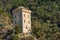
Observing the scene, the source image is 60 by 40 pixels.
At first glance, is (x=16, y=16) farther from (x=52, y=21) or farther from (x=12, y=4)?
(x=12, y=4)

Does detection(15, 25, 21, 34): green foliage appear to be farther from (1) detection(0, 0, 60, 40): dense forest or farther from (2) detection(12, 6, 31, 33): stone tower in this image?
(1) detection(0, 0, 60, 40): dense forest

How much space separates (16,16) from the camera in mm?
42062

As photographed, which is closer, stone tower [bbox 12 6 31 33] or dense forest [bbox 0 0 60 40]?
stone tower [bbox 12 6 31 33]

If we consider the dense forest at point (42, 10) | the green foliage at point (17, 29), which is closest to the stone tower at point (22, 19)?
the green foliage at point (17, 29)

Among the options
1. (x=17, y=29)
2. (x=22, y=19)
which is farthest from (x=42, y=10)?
(x=17, y=29)

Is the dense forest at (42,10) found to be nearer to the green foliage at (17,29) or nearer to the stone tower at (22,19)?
the stone tower at (22,19)

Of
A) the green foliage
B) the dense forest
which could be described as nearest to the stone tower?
the green foliage

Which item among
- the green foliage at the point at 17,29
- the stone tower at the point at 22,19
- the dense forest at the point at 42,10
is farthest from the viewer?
the dense forest at the point at 42,10

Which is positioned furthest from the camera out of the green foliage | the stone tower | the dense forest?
the dense forest

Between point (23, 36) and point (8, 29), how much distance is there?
4.19 meters

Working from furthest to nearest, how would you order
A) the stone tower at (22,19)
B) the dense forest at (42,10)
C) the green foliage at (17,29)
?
the dense forest at (42,10)
the stone tower at (22,19)
the green foliage at (17,29)

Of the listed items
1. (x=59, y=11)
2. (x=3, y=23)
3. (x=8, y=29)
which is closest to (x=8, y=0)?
(x=59, y=11)

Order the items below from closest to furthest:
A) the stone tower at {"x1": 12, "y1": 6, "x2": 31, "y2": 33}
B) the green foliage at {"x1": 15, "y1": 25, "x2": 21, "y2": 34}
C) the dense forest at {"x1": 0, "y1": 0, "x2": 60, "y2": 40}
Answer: the green foliage at {"x1": 15, "y1": 25, "x2": 21, "y2": 34}, the stone tower at {"x1": 12, "y1": 6, "x2": 31, "y2": 33}, the dense forest at {"x1": 0, "y1": 0, "x2": 60, "y2": 40}

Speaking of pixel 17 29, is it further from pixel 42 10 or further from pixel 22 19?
pixel 42 10
